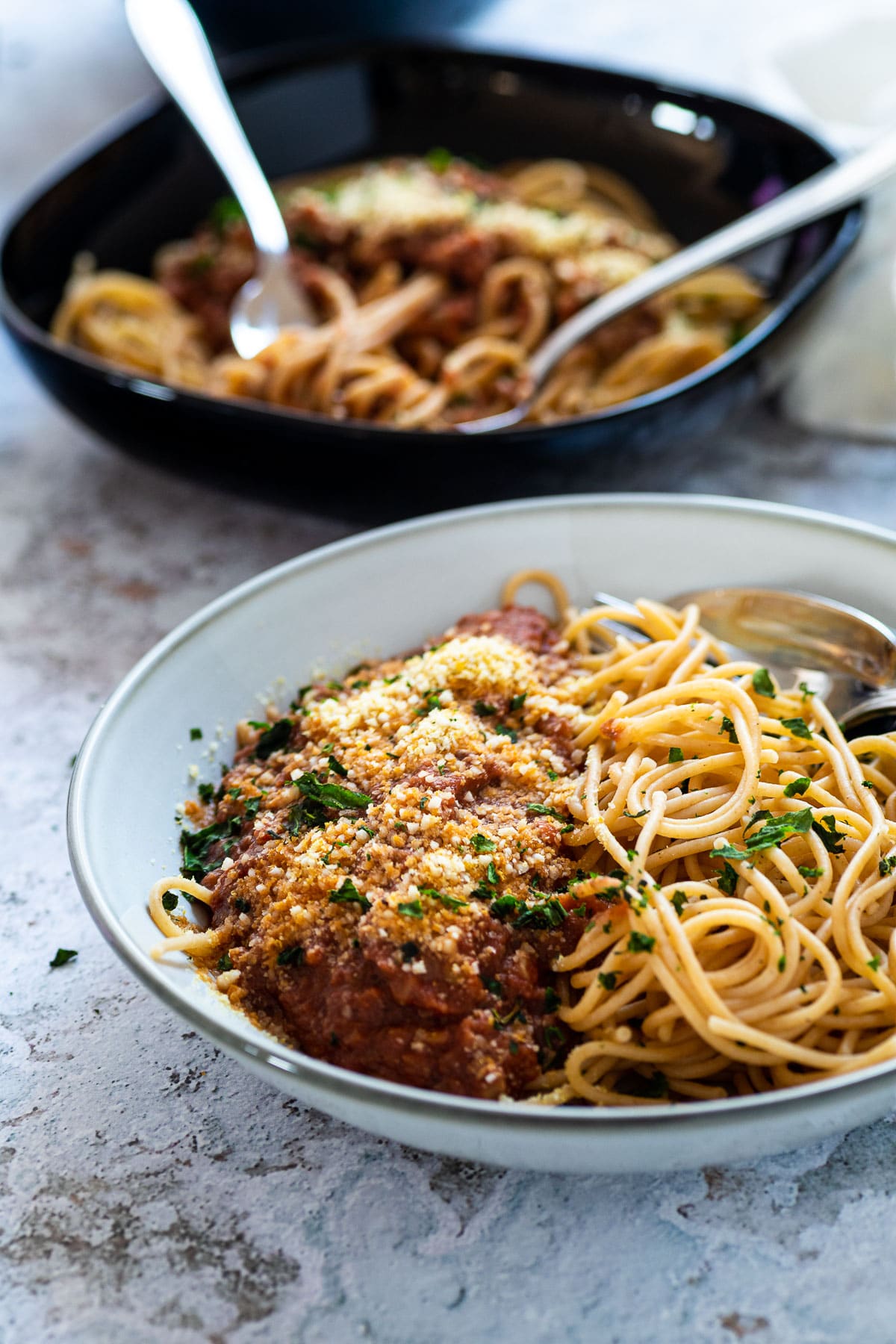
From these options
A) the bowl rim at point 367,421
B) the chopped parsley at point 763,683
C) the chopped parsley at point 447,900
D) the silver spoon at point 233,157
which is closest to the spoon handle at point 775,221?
the bowl rim at point 367,421

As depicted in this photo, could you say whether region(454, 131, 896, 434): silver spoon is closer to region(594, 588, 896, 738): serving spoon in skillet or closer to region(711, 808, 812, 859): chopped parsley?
region(594, 588, 896, 738): serving spoon in skillet

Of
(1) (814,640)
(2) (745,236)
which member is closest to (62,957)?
(1) (814,640)

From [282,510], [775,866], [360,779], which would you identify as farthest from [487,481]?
[775,866]

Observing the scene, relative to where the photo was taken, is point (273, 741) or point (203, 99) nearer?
point (273, 741)

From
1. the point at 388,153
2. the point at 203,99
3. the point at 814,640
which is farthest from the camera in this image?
the point at 388,153

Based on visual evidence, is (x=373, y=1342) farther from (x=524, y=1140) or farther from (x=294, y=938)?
(x=294, y=938)

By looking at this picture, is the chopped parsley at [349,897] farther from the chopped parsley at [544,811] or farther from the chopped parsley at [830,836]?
the chopped parsley at [830,836]

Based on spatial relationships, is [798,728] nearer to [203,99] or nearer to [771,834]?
[771,834]
